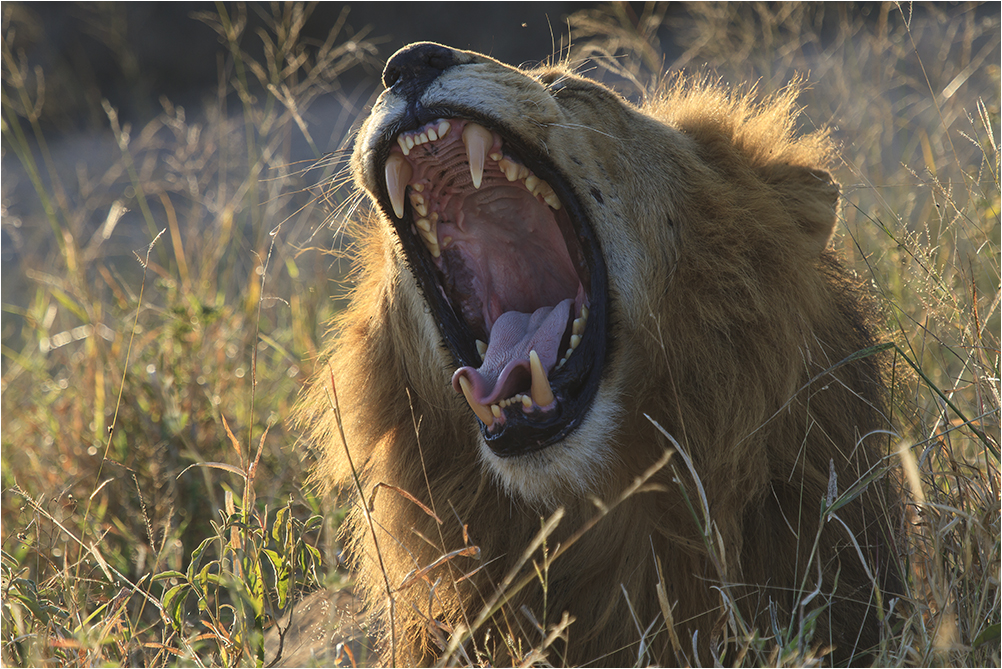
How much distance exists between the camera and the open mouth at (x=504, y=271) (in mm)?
2336

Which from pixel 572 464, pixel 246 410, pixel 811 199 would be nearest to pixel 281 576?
pixel 572 464

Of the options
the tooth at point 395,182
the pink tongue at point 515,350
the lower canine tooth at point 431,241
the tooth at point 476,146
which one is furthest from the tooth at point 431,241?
the tooth at point 476,146

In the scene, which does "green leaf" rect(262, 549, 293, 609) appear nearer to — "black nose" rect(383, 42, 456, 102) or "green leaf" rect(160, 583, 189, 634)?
"green leaf" rect(160, 583, 189, 634)

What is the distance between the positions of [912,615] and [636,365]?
0.86m

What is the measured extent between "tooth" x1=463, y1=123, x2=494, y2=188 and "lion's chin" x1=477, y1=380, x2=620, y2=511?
2.15 ft

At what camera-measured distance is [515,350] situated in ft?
8.48

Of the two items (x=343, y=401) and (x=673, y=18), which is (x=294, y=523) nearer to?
(x=343, y=401)

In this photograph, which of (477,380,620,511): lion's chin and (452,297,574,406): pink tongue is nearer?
(477,380,620,511): lion's chin

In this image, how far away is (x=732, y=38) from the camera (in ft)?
23.1

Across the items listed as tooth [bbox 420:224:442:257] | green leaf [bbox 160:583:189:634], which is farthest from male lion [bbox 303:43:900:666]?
green leaf [bbox 160:583:189:634]

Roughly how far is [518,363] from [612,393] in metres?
0.28

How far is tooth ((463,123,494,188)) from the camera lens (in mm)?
2328

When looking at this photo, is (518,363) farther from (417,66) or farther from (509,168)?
(417,66)

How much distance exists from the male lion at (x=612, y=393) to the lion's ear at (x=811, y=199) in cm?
1
